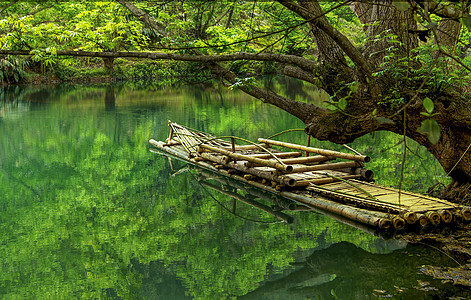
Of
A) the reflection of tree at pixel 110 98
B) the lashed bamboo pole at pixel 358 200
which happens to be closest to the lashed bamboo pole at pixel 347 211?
the lashed bamboo pole at pixel 358 200

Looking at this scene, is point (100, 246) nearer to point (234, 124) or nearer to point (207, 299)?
point (207, 299)

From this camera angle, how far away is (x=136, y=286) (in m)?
4.46

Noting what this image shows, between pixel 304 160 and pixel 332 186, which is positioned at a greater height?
pixel 304 160

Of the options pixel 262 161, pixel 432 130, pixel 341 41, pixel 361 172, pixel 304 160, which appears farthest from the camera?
pixel 304 160

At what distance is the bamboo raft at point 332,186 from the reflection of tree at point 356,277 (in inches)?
20.4

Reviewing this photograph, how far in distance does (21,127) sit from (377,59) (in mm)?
11586

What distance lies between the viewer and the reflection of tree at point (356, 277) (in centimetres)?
415

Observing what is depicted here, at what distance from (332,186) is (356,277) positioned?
2.37 meters

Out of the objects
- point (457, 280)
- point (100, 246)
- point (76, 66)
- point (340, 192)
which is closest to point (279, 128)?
point (340, 192)

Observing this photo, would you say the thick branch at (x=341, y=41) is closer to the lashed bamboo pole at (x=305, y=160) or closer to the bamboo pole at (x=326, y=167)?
the bamboo pole at (x=326, y=167)

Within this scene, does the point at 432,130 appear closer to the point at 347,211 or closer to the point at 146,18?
the point at 347,211

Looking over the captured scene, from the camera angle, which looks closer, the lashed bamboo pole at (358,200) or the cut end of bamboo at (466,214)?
the cut end of bamboo at (466,214)

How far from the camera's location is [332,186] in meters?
6.75

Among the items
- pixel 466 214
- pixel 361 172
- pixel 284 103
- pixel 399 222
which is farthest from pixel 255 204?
pixel 466 214
